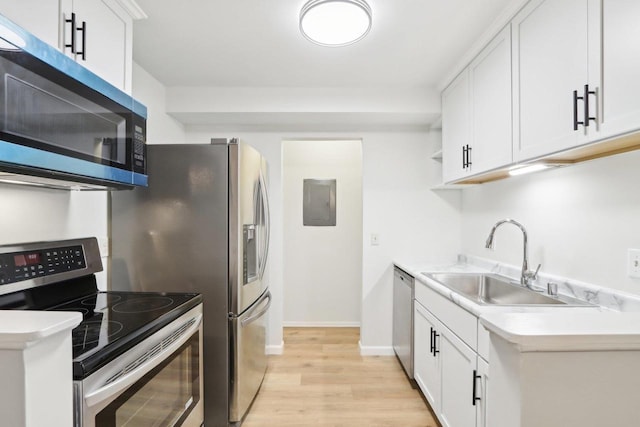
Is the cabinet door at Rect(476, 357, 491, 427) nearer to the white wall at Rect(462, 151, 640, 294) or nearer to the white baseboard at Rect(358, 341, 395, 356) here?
the white wall at Rect(462, 151, 640, 294)

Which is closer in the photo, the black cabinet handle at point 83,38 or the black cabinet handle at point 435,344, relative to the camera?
the black cabinet handle at point 83,38

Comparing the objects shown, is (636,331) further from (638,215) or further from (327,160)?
(327,160)

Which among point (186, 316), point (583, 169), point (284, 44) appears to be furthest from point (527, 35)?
point (186, 316)

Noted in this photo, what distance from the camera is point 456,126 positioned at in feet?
8.00

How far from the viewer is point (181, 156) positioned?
6.44 ft

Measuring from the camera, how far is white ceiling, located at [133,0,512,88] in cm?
173

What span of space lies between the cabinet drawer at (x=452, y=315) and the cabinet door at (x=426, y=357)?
0.07 meters

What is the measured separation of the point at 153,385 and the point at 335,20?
1768 millimetres

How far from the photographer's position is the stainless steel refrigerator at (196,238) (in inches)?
76.1

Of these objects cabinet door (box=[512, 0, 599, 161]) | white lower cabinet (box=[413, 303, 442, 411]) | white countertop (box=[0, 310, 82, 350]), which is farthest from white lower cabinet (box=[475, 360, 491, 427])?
white countertop (box=[0, 310, 82, 350])

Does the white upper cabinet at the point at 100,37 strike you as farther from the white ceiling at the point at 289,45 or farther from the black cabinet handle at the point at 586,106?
the black cabinet handle at the point at 586,106

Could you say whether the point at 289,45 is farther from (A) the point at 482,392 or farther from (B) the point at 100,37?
(A) the point at 482,392

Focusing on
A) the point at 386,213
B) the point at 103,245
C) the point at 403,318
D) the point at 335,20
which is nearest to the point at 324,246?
the point at 386,213

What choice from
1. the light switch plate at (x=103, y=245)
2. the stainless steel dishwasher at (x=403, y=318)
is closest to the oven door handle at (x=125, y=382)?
the light switch plate at (x=103, y=245)
